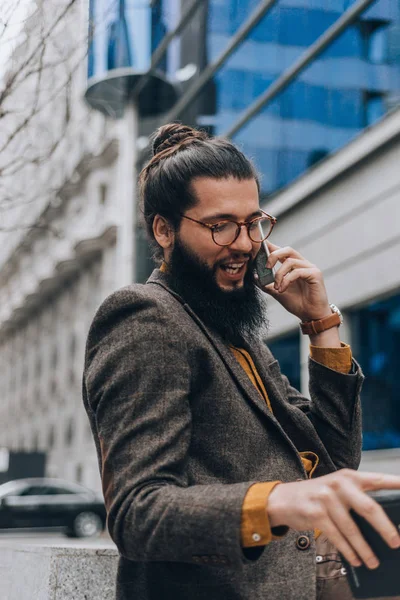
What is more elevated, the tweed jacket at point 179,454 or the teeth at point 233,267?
the teeth at point 233,267

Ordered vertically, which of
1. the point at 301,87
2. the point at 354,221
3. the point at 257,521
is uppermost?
the point at 301,87

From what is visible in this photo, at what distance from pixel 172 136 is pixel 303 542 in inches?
48.2

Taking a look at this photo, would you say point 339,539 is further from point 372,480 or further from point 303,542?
point 303,542

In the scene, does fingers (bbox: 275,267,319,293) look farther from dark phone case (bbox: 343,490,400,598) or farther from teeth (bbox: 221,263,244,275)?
dark phone case (bbox: 343,490,400,598)

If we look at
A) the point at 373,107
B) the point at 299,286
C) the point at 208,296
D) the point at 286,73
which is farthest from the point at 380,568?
the point at 286,73

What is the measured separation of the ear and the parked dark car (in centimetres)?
1760

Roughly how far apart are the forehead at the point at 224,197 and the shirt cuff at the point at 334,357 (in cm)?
58

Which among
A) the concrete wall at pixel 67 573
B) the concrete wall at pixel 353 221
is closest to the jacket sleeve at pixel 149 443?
the concrete wall at pixel 67 573

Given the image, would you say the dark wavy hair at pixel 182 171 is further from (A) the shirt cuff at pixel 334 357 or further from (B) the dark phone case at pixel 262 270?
(A) the shirt cuff at pixel 334 357

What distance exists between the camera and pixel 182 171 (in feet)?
7.61

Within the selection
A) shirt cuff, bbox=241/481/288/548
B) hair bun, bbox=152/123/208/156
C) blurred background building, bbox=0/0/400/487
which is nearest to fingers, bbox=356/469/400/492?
shirt cuff, bbox=241/481/288/548

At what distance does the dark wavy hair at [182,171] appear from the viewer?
230 centimetres

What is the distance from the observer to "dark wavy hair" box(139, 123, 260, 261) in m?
2.30

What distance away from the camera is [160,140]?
8.70 feet
